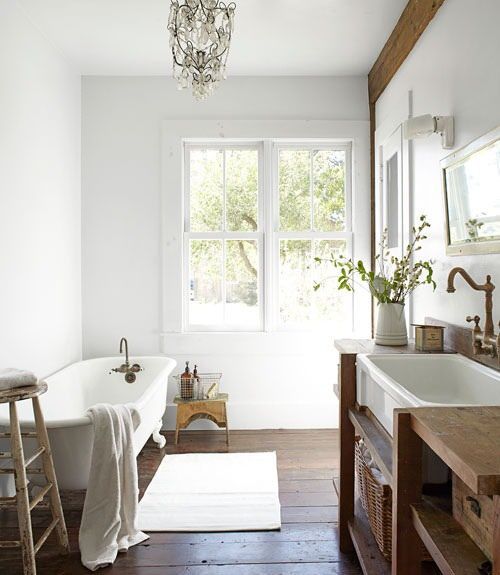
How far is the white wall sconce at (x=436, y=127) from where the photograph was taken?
2.31 meters

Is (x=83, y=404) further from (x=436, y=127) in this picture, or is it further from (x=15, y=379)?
(x=436, y=127)

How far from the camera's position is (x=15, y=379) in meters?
2.00

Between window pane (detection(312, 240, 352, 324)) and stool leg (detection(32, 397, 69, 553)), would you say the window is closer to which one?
window pane (detection(312, 240, 352, 324))

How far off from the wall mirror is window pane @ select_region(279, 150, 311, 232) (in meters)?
1.67

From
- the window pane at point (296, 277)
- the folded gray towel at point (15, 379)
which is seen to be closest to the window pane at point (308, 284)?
the window pane at point (296, 277)

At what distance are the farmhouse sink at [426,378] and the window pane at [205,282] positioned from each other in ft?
6.50

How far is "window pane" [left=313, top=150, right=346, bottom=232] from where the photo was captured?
3.98 m

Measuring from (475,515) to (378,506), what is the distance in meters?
0.79

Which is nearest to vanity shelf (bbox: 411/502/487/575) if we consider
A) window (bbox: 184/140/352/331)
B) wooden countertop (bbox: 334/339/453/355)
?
wooden countertop (bbox: 334/339/453/355)

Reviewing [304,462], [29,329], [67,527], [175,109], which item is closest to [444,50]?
[175,109]

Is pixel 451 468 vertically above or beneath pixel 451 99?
beneath

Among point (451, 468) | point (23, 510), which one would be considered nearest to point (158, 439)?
point (23, 510)

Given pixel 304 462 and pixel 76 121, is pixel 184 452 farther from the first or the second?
pixel 76 121

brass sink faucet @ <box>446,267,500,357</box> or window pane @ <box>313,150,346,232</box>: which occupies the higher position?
window pane @ <box>313,150,346,232</box>
